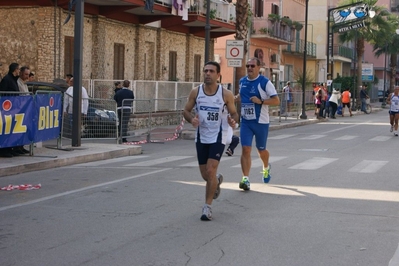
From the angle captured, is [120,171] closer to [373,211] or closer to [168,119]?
[373,211]

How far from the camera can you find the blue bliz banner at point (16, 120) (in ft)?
47.1

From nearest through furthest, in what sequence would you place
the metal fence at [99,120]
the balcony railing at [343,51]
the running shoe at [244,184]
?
the running shoe at [244,184]
the metal fence at [99,120]
the balcony railing at [343,51]

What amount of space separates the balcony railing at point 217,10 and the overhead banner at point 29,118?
57.0 feet

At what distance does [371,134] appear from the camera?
27.1 m

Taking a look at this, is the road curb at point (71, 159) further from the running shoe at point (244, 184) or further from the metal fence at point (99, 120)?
the running shoe at point (244, 184)

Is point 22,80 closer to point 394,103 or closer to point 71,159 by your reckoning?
point 71,159

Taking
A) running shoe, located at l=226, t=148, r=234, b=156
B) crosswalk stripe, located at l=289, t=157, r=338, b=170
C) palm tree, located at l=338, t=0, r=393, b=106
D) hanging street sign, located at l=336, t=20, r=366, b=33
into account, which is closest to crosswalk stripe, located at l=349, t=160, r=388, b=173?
crosswalk stripe, located at l=289, t=157, r=338, b=170

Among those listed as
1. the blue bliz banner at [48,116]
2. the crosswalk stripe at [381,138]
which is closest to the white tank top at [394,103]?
the crosswalk stripe at [381,138]

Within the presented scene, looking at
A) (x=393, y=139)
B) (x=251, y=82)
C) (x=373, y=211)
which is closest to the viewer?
(x=373, y=211)

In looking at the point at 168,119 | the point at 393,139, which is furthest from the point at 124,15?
the point at 393,139

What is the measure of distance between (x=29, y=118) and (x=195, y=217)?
7.17 meters

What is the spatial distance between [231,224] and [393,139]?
16.9m

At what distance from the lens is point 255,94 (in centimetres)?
1155

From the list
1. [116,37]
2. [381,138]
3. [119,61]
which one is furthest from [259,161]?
[119,61]
